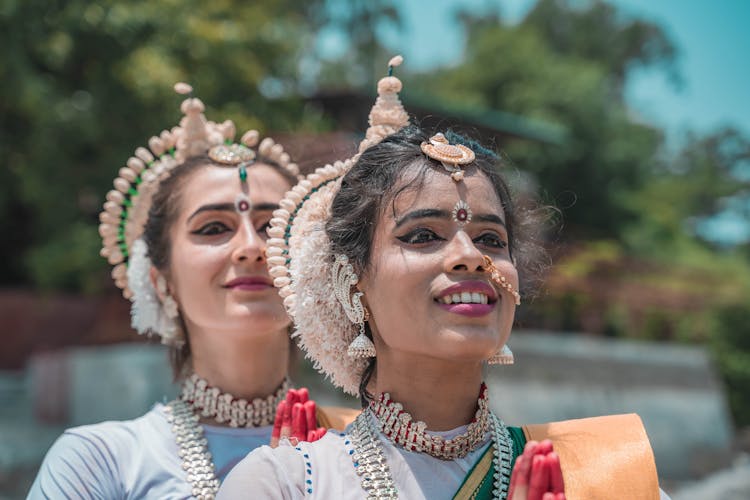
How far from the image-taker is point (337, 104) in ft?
44.0

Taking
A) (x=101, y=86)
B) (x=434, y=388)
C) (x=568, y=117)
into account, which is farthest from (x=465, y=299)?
(x=568, y=117)

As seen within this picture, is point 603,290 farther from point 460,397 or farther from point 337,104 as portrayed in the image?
point 460,397

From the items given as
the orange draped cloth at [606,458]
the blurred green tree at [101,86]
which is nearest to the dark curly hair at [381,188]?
the orange draped cloth at [606,458]

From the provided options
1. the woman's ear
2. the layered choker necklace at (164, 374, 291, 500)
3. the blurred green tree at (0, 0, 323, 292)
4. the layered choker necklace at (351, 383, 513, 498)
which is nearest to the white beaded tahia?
the layered choker necklace at (164, 374, 291, 500)

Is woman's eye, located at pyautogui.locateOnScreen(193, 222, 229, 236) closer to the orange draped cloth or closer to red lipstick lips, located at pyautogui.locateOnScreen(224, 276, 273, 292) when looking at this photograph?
red lipstick lips, located at pyautogui.locateOnScreen(224, 276, 273, 292)

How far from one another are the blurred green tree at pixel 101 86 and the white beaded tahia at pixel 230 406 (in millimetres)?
6685

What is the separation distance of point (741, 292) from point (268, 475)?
39.5 feet

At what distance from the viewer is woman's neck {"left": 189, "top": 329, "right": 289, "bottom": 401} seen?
118 inches

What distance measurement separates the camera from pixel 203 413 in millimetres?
3086

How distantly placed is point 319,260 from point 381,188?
27cm

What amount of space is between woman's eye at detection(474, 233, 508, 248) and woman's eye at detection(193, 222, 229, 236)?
1.24 metres

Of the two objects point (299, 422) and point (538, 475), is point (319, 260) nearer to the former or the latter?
point (299, 422)

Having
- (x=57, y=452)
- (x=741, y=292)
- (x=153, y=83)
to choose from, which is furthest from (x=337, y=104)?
(x=57, y=452)

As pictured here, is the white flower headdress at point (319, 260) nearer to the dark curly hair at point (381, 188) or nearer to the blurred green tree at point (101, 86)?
the dark curly hair at point (381, 188)
